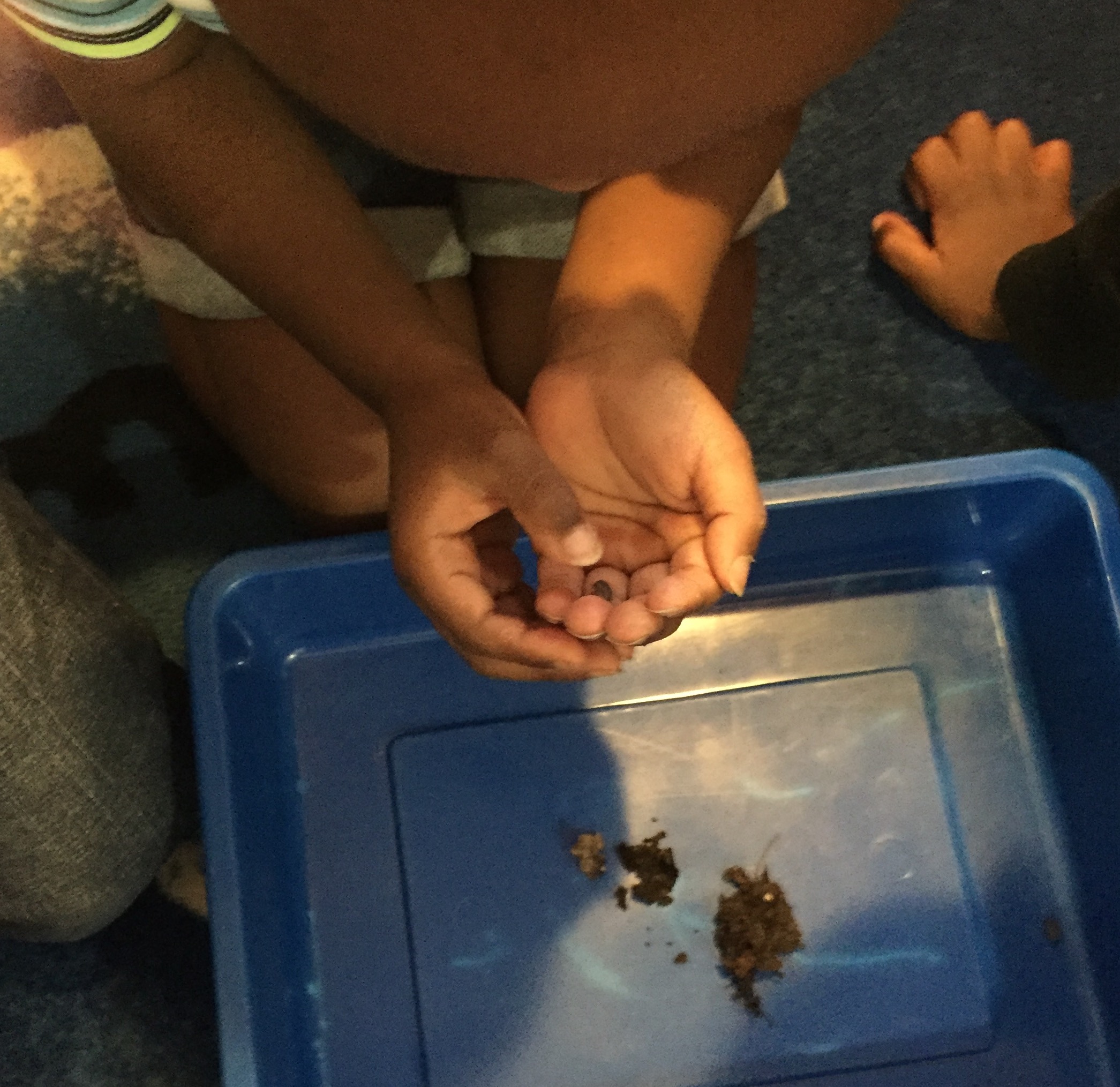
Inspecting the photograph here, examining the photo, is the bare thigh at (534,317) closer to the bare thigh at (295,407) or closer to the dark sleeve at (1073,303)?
the bare thigh at (295,407)

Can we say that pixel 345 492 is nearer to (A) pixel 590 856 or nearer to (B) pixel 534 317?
(B) pixel 534 317

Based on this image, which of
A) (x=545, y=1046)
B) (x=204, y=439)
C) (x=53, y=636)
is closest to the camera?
(x=53, y=636)

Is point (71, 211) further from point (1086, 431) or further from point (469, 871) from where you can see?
point (1086, 431)

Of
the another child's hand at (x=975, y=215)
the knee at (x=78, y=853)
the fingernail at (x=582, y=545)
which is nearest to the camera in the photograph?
the fingernail at (x=582, y=545)

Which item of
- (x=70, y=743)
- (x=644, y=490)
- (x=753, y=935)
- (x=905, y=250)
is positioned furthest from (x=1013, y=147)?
(x=70, y=743)

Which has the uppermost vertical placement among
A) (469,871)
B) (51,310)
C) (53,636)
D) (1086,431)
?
(51,310)

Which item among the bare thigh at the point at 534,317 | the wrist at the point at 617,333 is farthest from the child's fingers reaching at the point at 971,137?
the wrist at the point at 617,333

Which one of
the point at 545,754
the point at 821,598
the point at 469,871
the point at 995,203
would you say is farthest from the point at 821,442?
the point at 469,871
